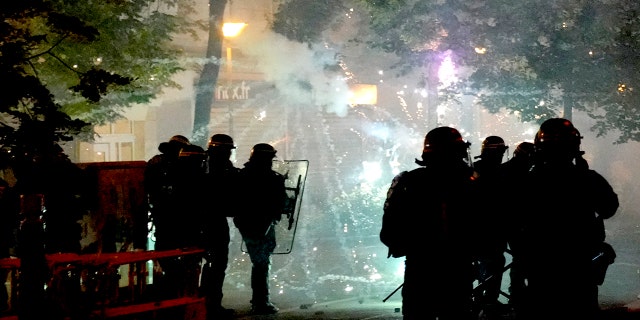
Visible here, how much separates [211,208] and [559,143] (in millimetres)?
3750

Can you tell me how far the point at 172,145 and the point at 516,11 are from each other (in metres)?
12.8

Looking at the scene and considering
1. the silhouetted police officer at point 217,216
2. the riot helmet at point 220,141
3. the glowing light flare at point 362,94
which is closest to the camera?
the silhouetted police officer at point 217,216

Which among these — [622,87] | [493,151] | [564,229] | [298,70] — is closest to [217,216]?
[493,151]

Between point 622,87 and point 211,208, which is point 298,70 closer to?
point 622,87

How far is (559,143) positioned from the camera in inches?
160

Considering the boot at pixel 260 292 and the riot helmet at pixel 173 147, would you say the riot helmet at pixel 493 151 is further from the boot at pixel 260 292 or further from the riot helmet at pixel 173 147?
the riot helmet at pixel 173 147

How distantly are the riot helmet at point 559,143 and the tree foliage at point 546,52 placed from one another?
36.7ft

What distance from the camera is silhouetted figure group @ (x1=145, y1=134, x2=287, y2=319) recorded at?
601 centimetres

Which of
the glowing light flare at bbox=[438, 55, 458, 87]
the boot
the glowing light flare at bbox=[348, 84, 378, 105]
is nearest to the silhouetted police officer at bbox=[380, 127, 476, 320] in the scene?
the boot

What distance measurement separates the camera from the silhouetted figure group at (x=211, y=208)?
19.7 feet

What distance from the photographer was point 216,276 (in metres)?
6.66

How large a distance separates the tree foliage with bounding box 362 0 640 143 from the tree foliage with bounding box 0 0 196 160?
27.3ft

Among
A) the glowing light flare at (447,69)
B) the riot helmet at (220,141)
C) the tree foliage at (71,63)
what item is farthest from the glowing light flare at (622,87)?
the riot helmet at (220,141)

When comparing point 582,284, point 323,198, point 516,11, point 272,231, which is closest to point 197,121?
point 323,198
